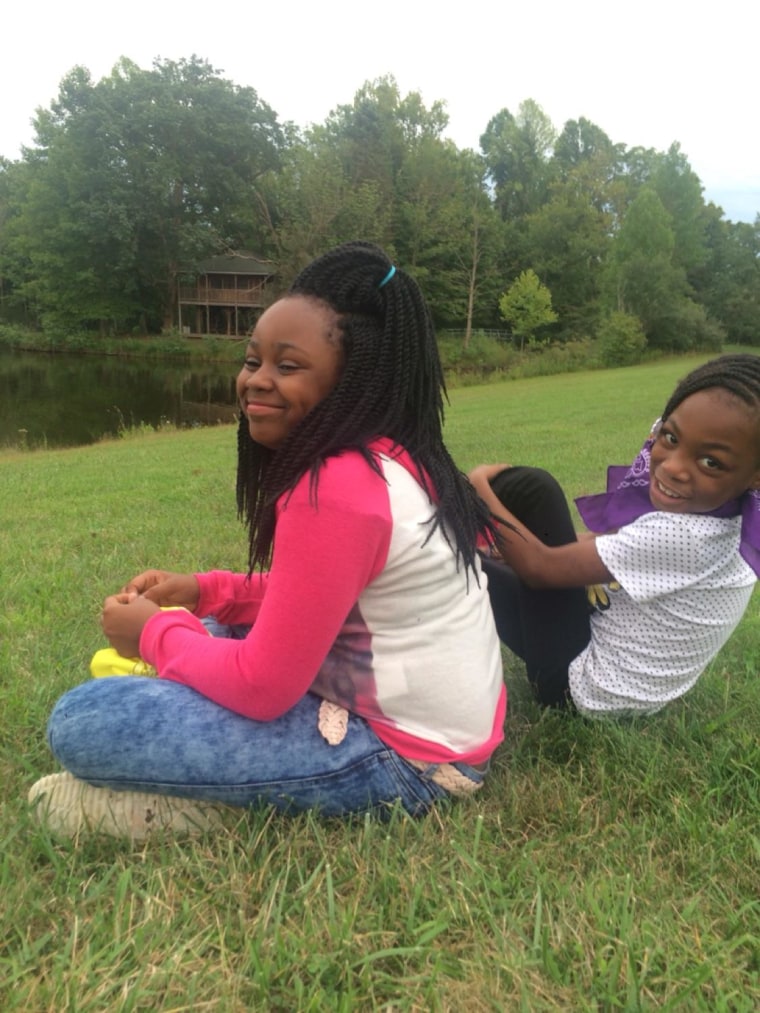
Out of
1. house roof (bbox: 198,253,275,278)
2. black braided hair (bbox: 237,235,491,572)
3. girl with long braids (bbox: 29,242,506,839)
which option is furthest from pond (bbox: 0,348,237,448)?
black braided hair (bbox: 237,235,491,572)

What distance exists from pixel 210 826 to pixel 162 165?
142 feet

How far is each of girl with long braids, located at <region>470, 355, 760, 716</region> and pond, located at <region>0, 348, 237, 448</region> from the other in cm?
1510

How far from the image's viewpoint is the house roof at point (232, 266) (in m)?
42.0

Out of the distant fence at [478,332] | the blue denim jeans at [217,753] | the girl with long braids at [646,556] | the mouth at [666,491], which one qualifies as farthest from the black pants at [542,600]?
the distant fence at [478,332]

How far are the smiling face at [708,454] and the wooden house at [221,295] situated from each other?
136 feet

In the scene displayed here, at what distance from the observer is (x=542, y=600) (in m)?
2.05

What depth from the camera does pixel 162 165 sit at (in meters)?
39.5

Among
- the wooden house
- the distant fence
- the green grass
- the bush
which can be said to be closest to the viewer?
the green grass

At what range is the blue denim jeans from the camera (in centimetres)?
159

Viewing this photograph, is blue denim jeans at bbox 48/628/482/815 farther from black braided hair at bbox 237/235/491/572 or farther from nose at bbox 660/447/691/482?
nose at bbox 660/447/691/482

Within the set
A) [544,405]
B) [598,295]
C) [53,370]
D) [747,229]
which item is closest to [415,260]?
[598,295]

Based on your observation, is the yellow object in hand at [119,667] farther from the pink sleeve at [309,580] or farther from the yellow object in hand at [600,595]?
the yellow object in hand at [600,595]

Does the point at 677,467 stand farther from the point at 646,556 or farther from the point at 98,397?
the point at 98,397

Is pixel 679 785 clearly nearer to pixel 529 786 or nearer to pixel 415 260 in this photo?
pixel 529 786
